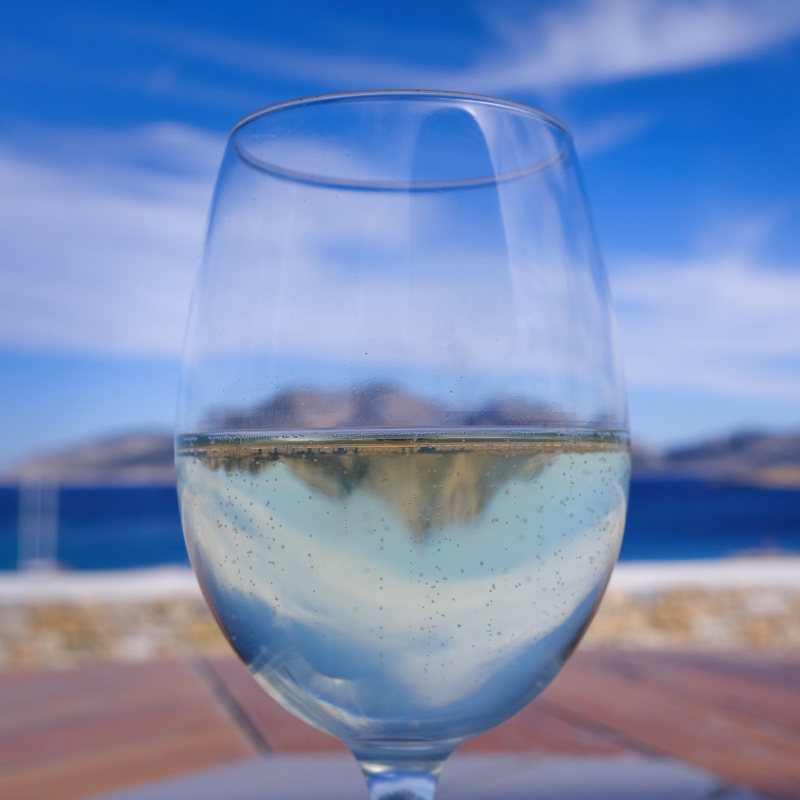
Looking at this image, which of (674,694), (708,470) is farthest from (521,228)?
(708,470)

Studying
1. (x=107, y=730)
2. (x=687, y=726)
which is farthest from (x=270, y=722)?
(x=687, y=726)

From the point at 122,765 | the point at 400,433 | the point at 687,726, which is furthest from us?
the point at 687,726

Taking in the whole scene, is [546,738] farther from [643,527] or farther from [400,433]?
[643,527]

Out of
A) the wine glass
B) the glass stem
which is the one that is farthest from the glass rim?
the glass stem

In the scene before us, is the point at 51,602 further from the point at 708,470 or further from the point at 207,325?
the point at 708,470

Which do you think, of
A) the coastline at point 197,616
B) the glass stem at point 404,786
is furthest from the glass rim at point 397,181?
the coastline at point 197,616

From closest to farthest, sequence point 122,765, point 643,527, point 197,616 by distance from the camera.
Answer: point 122,765, point 197,616, point 643,527

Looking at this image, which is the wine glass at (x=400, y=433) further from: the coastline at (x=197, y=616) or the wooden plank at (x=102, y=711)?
the coastline at (x=197, y=616)

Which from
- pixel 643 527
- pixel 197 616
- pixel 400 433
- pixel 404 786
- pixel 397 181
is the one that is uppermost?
pixel 397 181
